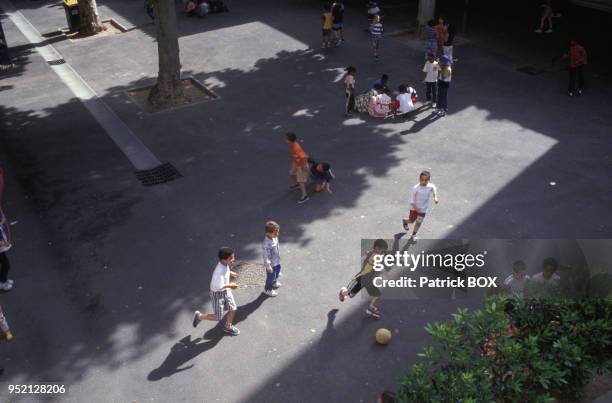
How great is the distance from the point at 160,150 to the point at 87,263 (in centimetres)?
488

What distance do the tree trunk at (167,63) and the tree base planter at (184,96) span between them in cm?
13

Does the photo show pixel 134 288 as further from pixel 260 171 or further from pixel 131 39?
pixel 131 39

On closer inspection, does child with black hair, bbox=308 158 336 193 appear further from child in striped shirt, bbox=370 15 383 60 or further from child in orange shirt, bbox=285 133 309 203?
child in striped shirt, bbox=370 15 383 60

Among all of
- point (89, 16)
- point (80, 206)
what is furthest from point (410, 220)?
point (89, 16)

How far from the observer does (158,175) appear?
13766mm

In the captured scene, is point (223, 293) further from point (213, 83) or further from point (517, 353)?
point (213, 83)

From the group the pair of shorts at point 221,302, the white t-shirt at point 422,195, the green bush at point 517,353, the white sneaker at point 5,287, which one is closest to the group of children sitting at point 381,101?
the white t-shirt at point 422,195

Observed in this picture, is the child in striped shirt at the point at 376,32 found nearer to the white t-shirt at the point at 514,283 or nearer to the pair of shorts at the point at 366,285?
the pair of shorts at the point at 366,285

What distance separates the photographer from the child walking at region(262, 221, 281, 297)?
9.08 metres

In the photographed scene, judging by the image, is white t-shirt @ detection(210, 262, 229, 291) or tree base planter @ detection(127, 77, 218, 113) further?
tree base planter @ detection(127, 77, 218, 113)

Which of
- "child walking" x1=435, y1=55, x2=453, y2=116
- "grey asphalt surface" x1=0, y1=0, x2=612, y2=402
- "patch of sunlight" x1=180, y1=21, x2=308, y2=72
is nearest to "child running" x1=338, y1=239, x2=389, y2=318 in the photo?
"grey asphalt surface" x1=0, y1=0, x2=612, y2=402

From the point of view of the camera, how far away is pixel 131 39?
24422 millimetres

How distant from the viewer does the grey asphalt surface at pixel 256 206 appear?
28.2 feet

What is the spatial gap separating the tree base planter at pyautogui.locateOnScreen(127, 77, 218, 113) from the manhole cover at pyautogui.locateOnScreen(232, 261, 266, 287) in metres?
8.45
